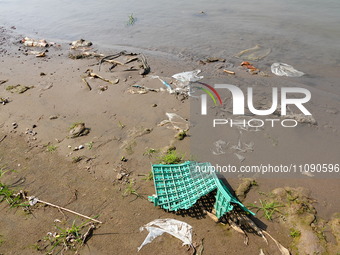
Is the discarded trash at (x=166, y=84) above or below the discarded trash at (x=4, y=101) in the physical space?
above

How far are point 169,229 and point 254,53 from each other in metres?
6.64

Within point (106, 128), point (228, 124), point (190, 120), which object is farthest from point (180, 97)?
point (106, 128)

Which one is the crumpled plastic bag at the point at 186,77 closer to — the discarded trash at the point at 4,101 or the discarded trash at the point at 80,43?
the discarded trash at the point at 4,101

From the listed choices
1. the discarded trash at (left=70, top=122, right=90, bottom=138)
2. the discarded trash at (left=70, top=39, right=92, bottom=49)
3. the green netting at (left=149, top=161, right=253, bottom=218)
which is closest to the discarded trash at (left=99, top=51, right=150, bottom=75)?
the discarded trash at (left=70, top=39, right=92, bottom=49)

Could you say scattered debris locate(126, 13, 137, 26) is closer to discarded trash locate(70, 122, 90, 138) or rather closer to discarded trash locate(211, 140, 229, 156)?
discarded trash locate(70, 122, 90, 138)

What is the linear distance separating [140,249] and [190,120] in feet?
8.85

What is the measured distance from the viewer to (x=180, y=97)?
5.69 m

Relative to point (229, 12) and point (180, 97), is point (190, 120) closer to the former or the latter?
point (180, 97)

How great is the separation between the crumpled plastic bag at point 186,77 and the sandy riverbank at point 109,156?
29 centimetres

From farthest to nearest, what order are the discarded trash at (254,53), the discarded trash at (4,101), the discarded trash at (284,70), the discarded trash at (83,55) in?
1. the discarded trash at (83,55)
2. the discarded trash at (254,53)
3. the discarded trash at (284,70)
4. the discarded trash at (4,101)

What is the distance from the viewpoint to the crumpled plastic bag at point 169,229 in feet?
9.89

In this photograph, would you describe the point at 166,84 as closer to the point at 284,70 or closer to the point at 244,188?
the point at 284,70

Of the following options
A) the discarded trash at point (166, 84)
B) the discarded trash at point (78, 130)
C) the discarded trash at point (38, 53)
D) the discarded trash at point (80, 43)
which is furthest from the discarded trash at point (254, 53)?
the discarded trash at point (38, 53)

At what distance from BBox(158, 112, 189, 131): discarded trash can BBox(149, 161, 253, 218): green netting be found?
1027 millimetres
